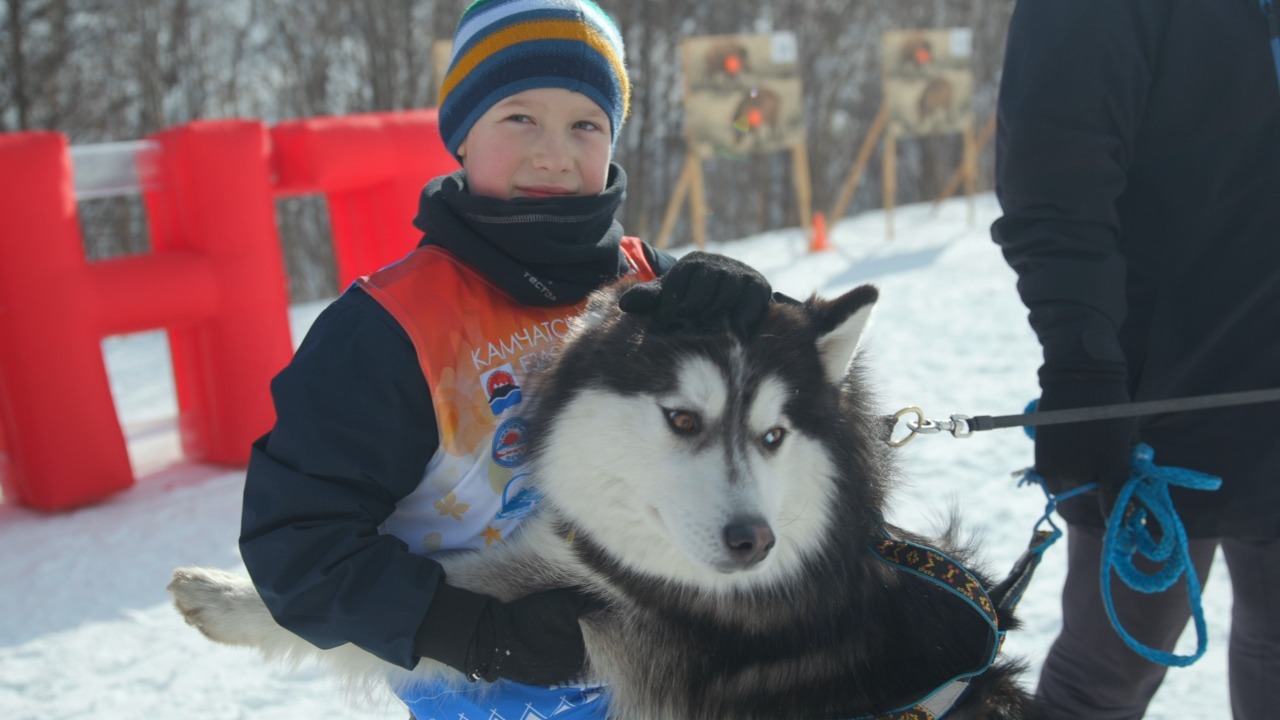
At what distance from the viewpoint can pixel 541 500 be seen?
143 centimetres

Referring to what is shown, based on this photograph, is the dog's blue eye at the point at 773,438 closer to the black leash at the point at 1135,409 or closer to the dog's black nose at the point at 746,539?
the dog's black nose at the point at 746,539

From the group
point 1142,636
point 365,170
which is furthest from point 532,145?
point 365,170

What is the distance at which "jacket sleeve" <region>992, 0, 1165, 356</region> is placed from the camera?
147 centimetres

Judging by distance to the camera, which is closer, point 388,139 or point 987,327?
point 388,139

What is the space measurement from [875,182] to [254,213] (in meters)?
15.6

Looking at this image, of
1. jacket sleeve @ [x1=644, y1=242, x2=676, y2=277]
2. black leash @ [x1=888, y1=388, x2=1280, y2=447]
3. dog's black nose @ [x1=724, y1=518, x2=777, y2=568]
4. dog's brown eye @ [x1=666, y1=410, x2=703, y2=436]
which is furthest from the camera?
jacket sleeve @ [x1=644, y1=242, x2=676, y2=277]

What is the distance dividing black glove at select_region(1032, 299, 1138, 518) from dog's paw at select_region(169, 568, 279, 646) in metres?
1.32

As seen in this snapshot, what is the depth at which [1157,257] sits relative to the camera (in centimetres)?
159

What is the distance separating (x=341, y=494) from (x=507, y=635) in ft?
0.99

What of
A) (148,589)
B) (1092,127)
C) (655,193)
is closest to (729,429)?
(1092,127)

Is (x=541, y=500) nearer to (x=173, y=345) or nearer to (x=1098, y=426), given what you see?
(x=1098, y=426)

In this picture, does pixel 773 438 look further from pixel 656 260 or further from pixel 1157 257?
pixel 1157 257

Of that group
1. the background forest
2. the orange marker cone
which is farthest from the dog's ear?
the background forest

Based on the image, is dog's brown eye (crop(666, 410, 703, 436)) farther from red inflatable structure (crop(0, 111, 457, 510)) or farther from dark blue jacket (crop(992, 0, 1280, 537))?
red inflatable structure (crop(0, 111, 457, 510))
